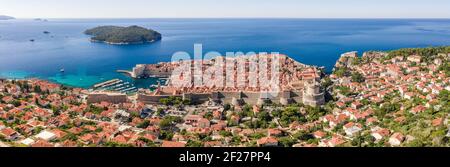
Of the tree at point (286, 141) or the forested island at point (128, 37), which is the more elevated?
the tree at point (286, 141)

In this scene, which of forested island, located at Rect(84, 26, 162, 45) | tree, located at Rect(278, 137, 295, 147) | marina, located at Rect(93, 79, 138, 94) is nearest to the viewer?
tree, located at Rect(278, 137, 295, 147)

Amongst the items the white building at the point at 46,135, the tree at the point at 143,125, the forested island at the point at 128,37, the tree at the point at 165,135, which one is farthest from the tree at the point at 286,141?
the forested island at the point at 128,37

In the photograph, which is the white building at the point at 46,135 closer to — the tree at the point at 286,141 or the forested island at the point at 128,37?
the tree at the point at 286,141

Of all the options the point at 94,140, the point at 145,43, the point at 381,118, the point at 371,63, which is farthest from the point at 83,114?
the point at 145,43

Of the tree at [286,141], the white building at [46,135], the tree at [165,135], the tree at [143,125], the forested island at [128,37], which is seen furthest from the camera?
the forested island at [128,37]

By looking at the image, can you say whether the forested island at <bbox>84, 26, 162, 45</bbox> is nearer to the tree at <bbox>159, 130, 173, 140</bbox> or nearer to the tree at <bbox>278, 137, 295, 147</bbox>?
the tree at <bbox>159, 130, 173, 140</bbox>

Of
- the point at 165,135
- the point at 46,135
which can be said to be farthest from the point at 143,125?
the point at 46,135

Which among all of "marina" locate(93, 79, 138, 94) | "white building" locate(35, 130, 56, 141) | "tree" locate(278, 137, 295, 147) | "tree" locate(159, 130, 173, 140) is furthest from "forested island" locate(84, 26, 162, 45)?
"tree" locate(278, 137, 295, 147)

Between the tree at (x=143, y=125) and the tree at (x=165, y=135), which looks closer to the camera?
the tree at (x=165, y=135)

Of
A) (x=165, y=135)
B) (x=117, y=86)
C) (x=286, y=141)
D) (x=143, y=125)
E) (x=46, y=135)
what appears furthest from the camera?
(x=117, y=86)

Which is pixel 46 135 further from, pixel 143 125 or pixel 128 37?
pixel 128 37
